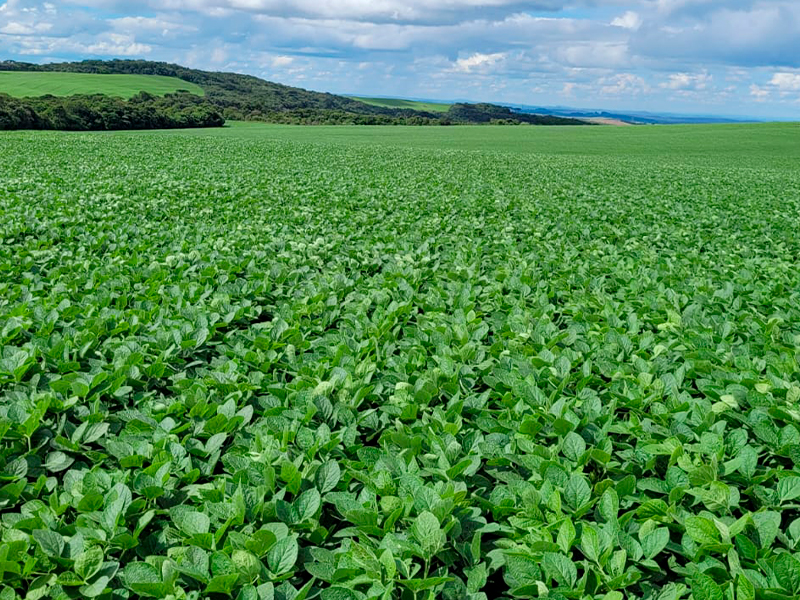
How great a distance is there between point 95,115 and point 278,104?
58.5m

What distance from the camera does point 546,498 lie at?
2.43 meters

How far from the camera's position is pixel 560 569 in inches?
80.0

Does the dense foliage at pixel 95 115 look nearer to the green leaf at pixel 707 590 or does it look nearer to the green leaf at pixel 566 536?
the green leaf at pixel 566 536

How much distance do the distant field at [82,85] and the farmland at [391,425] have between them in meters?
85.5

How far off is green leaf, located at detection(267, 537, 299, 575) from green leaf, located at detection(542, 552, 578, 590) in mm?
848

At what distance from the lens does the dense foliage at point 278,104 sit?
9075 cm

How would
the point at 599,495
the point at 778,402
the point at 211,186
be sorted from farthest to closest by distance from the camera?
the point at 211,186 < the point at 778,402 < the point at 599,495

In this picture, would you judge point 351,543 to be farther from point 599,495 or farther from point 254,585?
point 599,495

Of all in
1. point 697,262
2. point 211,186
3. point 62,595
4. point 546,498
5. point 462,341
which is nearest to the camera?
point 62,595

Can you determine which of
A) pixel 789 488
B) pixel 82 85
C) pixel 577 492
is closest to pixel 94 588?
pixel 577 492

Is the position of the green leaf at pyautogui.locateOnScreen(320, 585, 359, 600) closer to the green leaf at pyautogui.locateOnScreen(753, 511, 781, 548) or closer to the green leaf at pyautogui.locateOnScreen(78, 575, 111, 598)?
the green leaf at pyautogui.locateOnScreen(78, 575, 111, 598)

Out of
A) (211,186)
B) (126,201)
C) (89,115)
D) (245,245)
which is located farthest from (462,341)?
(89,115)

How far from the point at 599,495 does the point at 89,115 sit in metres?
68.6

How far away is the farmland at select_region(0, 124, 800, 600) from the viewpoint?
6.89ft
